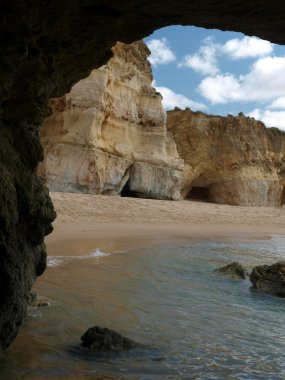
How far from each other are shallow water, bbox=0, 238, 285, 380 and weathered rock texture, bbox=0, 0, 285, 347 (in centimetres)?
54

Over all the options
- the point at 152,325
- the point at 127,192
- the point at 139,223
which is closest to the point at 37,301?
the point at 152,325

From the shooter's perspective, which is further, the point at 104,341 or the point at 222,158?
the point at 222,158

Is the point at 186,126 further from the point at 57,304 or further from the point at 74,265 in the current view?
the point at 57,304

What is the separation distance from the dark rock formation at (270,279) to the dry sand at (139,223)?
418 centimetres

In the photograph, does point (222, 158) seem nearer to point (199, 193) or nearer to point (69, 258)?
point (199, 193)

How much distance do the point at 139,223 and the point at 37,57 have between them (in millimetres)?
14717

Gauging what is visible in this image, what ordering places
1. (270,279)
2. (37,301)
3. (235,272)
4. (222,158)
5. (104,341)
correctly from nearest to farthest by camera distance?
1. (104,341)
2. (37,301)
3. (270,279)
4. (235,272)
5. (222,158)

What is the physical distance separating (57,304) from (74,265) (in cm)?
300

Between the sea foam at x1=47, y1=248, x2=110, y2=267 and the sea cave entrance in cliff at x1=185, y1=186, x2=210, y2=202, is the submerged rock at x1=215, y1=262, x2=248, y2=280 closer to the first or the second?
the sea foam at x1=47, y1=248, x2=110, y2=267

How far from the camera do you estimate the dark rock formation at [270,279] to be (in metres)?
6.77

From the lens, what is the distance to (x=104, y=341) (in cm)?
366

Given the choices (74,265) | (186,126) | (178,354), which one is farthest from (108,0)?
(186,126)

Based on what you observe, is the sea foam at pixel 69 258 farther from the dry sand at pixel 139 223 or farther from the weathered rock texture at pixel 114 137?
the weathered rock texture at pixel 114 137

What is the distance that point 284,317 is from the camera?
5.43 meters
